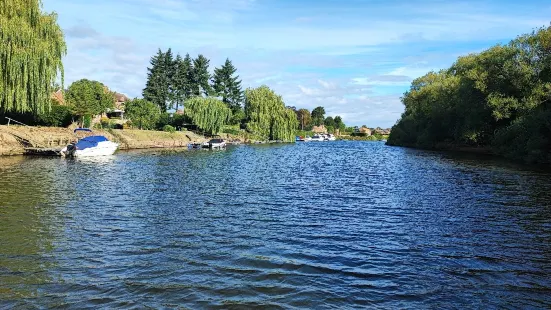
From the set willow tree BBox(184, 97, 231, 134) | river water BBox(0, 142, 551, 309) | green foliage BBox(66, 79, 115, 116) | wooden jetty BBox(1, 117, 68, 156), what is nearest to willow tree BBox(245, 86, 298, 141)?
willow tree BBox(184, 97, 231, 134)

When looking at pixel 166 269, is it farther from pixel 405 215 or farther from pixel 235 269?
pixel 405 215

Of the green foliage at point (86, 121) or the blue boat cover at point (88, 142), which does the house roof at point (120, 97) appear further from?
the blue boat cover at point (88, 142)

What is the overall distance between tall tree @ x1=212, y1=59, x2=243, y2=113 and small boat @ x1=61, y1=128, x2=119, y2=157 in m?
61.0

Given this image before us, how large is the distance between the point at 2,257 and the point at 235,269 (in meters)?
5.56

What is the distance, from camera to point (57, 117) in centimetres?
5703

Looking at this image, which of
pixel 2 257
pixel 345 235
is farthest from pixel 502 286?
pixel 2 257

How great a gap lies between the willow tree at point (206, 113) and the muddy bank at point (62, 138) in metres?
7.06

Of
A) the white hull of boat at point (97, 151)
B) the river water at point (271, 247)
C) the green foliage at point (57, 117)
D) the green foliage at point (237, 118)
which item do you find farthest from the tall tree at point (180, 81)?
the river water at point (271, 247)

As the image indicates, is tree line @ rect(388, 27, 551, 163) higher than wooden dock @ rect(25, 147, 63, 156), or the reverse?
tree line @ rect(388, 27, 551, 163)

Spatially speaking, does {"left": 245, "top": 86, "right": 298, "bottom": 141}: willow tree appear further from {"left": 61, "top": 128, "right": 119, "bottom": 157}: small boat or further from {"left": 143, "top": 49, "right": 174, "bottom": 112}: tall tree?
{"left": 61, "top": 128, "right": 119, "bottom": 157}: small boat

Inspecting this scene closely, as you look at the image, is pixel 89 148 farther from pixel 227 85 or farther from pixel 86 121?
pixel 227 85

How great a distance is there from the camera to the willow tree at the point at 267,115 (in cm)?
9775

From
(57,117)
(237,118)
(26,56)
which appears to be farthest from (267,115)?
(26,56)

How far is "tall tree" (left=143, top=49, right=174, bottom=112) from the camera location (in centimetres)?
9762
